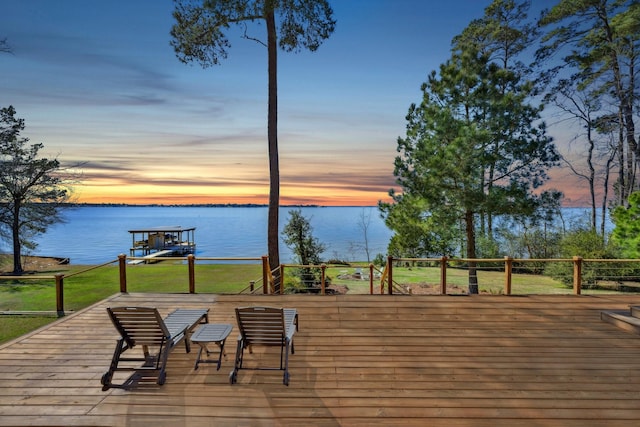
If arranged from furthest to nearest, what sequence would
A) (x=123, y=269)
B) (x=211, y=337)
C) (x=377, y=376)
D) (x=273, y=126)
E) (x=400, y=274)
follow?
1. (x=400, y=274)
2. (x=273, y=126)
3. (x=123, y=269)
4. (x=211, y=337)
5. (x=377, y=376)

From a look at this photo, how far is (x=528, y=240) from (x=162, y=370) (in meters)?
19.1

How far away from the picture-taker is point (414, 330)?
4805 mm

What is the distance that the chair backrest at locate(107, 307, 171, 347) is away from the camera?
344cm

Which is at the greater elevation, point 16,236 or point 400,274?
point 16,236

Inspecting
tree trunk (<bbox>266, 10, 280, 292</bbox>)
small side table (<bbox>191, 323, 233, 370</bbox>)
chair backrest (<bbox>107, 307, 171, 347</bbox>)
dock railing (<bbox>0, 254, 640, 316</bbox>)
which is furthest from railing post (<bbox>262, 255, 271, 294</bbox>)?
chair backrest (<bbox>107, 307, 171, 347</bbox>)

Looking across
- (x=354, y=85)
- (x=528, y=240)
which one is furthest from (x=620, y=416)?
(x=528, y=240)

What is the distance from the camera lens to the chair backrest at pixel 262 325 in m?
3.49

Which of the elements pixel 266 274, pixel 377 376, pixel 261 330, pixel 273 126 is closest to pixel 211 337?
A: pixel 261 330

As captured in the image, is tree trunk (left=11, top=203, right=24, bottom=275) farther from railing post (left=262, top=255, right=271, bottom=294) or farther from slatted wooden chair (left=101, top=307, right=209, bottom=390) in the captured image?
slatted wooden chair (left=101, top=307, right=209, bottom=390)

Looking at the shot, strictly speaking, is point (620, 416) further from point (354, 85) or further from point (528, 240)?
point (528, 240)

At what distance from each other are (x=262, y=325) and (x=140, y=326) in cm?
138

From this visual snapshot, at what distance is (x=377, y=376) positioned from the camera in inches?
139

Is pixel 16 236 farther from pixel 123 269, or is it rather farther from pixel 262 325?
pixel 262 325

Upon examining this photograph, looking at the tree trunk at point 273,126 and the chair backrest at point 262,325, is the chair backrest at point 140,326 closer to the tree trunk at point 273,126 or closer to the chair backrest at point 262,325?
the chair backrest at point 262,325
